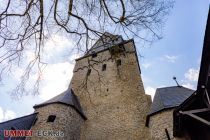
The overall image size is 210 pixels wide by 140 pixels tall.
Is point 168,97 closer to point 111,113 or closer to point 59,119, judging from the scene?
point 111,113

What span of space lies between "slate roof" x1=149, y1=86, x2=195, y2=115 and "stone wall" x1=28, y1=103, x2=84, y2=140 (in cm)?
459

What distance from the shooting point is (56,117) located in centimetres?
1318

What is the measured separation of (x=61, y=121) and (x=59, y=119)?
0.16 metres

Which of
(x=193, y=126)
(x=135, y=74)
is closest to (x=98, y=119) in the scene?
(x=135, y=74)

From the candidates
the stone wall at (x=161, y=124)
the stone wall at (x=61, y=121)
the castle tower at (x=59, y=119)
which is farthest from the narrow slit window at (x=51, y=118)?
the stone wall at (x=161, y=124)

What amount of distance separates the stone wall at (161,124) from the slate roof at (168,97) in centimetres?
30

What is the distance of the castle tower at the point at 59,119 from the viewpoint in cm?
1256

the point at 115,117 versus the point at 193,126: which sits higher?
the point at 115,117

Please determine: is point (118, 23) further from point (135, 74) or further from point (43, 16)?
point (135, 74)

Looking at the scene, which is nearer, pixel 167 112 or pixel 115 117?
pixel 167 112

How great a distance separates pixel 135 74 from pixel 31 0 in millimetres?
12741

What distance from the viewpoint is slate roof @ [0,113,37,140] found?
12820mm

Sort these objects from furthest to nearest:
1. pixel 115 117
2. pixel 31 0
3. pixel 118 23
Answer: pixel 115 117 → pixel 118 23 → pixel 31 0

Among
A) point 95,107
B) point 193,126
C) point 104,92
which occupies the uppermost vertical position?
point 104,92
